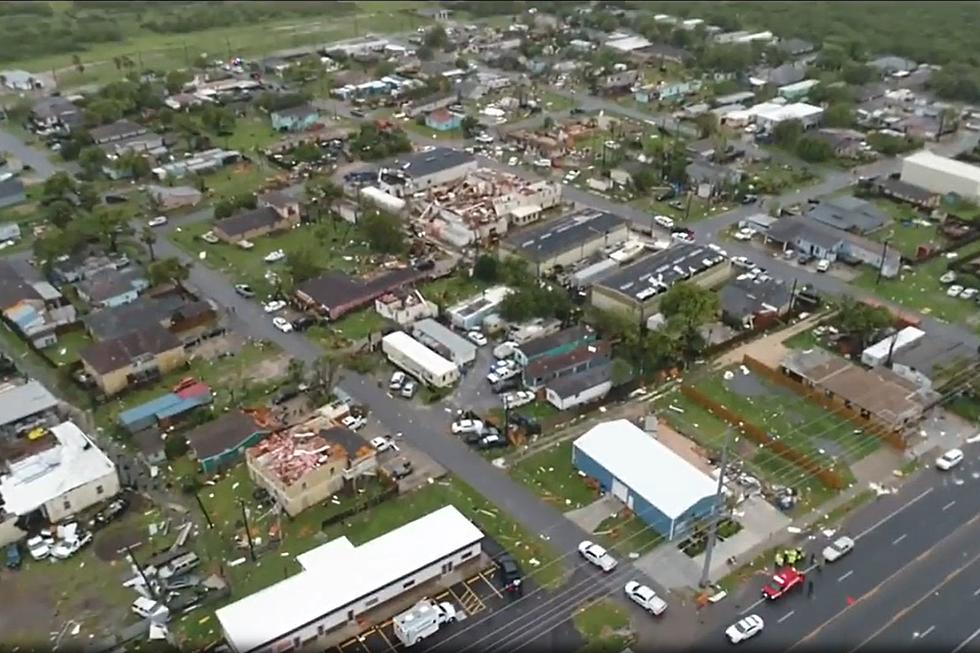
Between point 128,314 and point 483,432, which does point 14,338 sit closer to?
point 128,314

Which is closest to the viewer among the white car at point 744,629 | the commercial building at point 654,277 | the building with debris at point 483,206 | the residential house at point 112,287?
the white car at point 744,629

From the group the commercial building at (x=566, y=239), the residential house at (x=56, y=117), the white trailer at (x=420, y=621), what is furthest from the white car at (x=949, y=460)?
the residential house at (x=56, y=117)

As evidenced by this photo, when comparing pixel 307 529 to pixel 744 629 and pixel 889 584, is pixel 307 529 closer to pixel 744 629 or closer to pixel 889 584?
pixel 744 629

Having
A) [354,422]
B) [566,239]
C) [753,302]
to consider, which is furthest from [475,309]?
[753,302]

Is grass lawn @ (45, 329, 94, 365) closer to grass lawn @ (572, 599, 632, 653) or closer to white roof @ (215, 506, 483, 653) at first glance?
white roof @ (215, 506, 483, 653)

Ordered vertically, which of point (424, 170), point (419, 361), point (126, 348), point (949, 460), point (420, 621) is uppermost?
point (126, 348)

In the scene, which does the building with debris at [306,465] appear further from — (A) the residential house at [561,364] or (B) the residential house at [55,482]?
(A) the residential house at [561,364]
